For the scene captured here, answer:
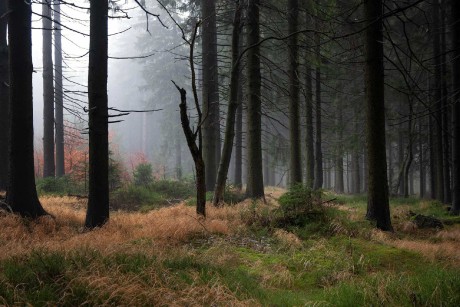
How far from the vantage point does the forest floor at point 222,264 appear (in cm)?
338

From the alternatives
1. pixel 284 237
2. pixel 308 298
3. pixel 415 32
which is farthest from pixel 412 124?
pixel 308 298

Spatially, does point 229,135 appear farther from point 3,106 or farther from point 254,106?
point 3,106

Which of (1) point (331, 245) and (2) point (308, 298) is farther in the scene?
(1) point (331, 245)

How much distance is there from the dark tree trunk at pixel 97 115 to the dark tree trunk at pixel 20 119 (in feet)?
4.13

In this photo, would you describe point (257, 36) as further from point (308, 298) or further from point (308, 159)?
point (308, 298)

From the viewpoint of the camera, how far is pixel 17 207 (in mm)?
7469

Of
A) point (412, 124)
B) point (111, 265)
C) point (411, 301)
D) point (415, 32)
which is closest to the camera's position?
point (411, 301)

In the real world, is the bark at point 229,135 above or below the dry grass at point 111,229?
above

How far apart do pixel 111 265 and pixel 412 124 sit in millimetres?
18823

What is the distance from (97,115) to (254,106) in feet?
19.0

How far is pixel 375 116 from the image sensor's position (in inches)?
344

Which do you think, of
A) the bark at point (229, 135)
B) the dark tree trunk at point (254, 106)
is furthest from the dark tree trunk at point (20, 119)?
the dark tree trunk at point (254, 106)

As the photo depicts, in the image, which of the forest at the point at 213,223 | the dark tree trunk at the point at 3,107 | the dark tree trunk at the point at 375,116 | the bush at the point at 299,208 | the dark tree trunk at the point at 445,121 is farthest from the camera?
the dark tree trunk at the point at 445,121

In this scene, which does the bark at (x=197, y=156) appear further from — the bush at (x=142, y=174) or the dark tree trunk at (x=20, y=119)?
the bush at (x=142, y=174)
